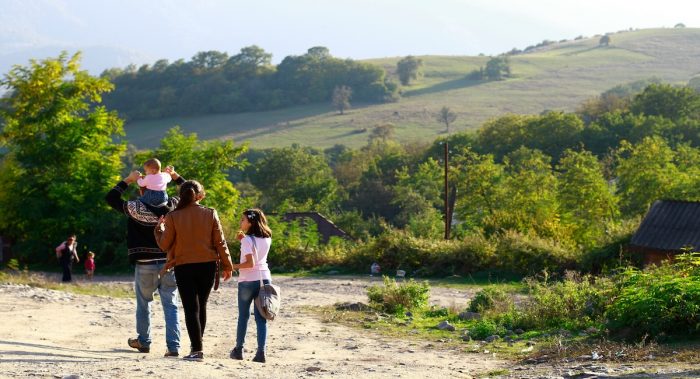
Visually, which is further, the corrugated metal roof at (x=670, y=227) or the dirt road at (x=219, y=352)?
the corrugated metal roof at (x=670, y=227)

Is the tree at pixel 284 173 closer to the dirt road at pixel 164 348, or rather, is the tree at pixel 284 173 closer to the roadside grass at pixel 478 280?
the roadside grass at pixel 478 280

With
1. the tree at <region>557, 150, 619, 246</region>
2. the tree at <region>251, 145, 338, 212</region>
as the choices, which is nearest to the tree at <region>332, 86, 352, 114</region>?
the tree at <region>251, 145, 338, 212</region>

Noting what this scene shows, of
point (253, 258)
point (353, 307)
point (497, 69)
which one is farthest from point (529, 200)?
point (497, 69)

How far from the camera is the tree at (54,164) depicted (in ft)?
120

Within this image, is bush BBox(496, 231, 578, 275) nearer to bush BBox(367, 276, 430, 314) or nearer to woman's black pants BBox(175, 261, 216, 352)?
bush BBox(367, 276, 430, 314)

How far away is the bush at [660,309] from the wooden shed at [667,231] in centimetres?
1542

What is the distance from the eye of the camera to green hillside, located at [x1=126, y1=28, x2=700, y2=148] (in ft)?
442

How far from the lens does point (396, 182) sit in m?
84.1

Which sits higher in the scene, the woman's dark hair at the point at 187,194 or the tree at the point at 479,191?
the woman's dark hair at the point at 187,194

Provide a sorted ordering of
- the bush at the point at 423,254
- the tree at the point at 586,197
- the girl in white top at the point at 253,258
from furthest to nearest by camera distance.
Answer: the tree at the point at 586,197 < the bush at the point at 423,254 < the girl in white top at the point at 253,258

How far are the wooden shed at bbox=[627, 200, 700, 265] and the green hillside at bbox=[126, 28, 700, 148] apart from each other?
96545mm

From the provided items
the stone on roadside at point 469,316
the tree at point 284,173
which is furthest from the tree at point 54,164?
the tree at point 284,173

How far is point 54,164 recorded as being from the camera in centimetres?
3778

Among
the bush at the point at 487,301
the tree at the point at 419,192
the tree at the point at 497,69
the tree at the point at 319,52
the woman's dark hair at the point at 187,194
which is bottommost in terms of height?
the tree at the point at 419,192
